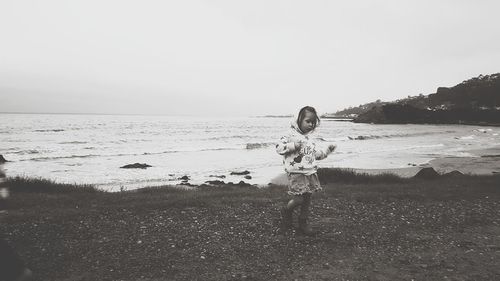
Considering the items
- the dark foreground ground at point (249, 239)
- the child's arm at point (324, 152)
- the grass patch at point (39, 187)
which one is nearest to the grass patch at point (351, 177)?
the dark foreground ground at point (249, 239)

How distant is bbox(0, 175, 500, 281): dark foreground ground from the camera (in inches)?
201

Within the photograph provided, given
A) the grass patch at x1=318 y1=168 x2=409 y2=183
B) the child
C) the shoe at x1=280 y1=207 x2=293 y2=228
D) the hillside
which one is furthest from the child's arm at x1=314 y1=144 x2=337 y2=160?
the hillside

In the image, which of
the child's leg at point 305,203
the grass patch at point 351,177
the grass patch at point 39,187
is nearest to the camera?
the child's leg at point 305,203

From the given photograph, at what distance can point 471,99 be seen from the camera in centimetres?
15625

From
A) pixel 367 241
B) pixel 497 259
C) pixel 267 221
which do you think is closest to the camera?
pixel 497 259

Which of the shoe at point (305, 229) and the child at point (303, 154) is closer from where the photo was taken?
the child at point (303, 154)

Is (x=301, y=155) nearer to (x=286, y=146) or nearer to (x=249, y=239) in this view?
(x=286, y=146)

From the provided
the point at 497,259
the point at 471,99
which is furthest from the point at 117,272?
the point at 471,99

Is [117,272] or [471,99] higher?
[471,99]

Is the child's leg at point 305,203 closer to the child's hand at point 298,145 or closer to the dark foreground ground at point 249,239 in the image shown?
the dark foreground ground at point 249,239

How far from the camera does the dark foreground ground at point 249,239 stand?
16.8 feet

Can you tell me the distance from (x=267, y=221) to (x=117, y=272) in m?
3.38

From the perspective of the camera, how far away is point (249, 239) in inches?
255

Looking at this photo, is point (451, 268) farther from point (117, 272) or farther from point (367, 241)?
point (117, 272)
